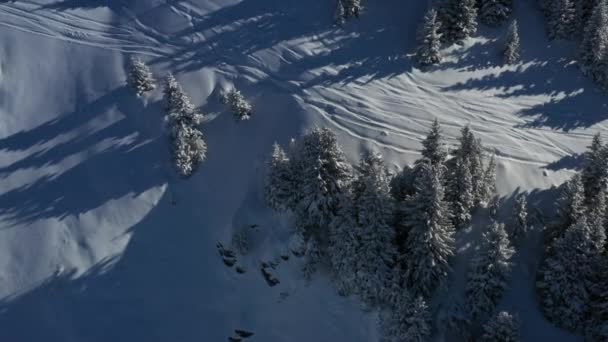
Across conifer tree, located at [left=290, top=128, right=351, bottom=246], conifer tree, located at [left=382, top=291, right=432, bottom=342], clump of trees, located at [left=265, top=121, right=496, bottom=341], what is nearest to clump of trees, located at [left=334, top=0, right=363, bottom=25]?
clump of trees, located at [left=265, top=121, right=496, bottom=341]

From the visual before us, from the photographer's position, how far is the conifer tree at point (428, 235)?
87.9 ft

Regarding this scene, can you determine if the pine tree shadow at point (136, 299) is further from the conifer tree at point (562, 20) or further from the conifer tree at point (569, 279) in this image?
the conifer tree at point (562, 20)

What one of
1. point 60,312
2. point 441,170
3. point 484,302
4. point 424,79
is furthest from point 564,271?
point 60,312

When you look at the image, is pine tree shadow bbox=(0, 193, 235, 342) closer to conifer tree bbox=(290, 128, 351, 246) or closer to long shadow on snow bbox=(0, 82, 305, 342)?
long shadow on snow bbox=(0, 82, 305, 342)

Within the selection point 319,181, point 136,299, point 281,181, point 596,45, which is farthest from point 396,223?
point 596,45

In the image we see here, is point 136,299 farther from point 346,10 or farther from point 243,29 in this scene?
point 346,10

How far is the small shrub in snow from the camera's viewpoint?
38406mm

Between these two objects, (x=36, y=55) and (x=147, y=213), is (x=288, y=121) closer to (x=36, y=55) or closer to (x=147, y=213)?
(x=147, y=213)

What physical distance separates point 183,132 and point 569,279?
3219 cm

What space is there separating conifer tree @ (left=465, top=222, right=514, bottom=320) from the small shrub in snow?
23511 mm

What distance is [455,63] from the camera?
4372 cm

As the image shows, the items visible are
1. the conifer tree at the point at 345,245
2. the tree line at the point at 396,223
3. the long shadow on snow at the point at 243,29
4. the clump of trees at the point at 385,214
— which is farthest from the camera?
the long shadow on snow at the point at 243,29

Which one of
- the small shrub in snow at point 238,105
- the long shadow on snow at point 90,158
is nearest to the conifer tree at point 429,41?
the small shrub in snow at point 238,105

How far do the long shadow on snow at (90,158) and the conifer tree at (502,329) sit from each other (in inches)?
1161
